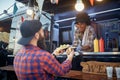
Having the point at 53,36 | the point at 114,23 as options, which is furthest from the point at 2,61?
the point at 114,23

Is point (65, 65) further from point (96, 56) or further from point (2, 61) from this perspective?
point (2, 61)

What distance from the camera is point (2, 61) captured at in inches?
214

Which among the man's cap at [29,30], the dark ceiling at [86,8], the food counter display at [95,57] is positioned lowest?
the food counter display at [95,57]

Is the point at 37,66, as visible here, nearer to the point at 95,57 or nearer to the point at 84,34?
the point at 95,57

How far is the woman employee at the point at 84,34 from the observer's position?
4375mm

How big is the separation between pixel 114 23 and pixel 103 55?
87.2 inches

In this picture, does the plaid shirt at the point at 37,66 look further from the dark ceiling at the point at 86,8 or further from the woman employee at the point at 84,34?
the dark ceiling at the point at 86,8

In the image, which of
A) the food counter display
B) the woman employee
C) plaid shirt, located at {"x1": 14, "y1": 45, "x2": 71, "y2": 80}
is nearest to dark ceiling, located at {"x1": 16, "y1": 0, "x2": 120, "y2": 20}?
the woman employee

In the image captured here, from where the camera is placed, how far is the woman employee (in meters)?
4.38

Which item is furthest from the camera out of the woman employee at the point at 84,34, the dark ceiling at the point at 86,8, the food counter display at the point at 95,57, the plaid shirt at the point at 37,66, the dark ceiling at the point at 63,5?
the dark ceiling at the point at 63,5

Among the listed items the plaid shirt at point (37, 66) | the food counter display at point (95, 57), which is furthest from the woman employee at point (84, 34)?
the plaid shirt at point (37, 66)

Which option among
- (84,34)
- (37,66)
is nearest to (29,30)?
(37,66)

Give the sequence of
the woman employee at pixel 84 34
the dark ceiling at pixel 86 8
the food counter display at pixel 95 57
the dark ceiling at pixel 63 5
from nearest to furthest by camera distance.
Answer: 1. the food counter display at pixel 95 57
2. the woman employee at pixel 84 34
3. the dark ceiling at pixel 86 8
4. the dark ceiling at pixel 63 5

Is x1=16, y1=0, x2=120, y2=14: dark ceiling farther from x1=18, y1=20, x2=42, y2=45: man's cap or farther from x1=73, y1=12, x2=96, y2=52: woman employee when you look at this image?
x1=18, y1=20, x2=42, y2=45: man's cap
